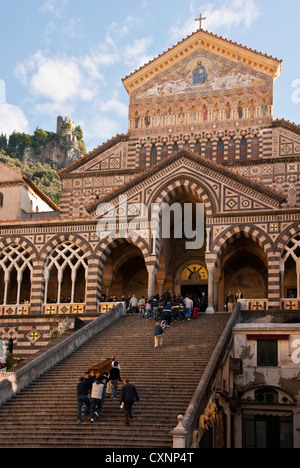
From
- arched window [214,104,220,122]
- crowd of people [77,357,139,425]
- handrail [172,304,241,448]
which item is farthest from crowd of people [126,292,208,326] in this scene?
arched window [214,104,220,122]

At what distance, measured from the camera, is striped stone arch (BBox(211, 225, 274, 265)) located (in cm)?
3388

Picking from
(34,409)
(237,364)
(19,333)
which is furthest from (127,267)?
(34,409)

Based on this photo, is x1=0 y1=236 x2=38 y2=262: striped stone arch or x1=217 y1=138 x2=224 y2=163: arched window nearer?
x1=0 y1=236 x2=38 y2=262: striped stone arch

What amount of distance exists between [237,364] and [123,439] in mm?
8565

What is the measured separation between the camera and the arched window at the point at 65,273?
1436 inches

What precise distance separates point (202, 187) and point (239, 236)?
339 centimetres

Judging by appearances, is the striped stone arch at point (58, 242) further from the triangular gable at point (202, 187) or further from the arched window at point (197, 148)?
the arched window at point (197, 148)

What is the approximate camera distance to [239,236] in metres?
34.9

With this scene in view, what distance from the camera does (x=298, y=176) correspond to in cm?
3978

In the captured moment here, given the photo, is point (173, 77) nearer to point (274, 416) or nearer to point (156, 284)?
point (156, 284)

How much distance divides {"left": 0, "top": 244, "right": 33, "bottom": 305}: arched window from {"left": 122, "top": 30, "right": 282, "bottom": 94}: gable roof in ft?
47.5

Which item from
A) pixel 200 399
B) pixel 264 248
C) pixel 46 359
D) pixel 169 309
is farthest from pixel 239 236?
pixel 200 399

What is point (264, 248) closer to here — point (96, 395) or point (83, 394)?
point (96, 395)

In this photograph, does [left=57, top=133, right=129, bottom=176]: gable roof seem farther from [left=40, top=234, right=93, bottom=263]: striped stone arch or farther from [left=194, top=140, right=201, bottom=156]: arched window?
[left=40, top=234, right=93, bottom=263]: striped stone arch
